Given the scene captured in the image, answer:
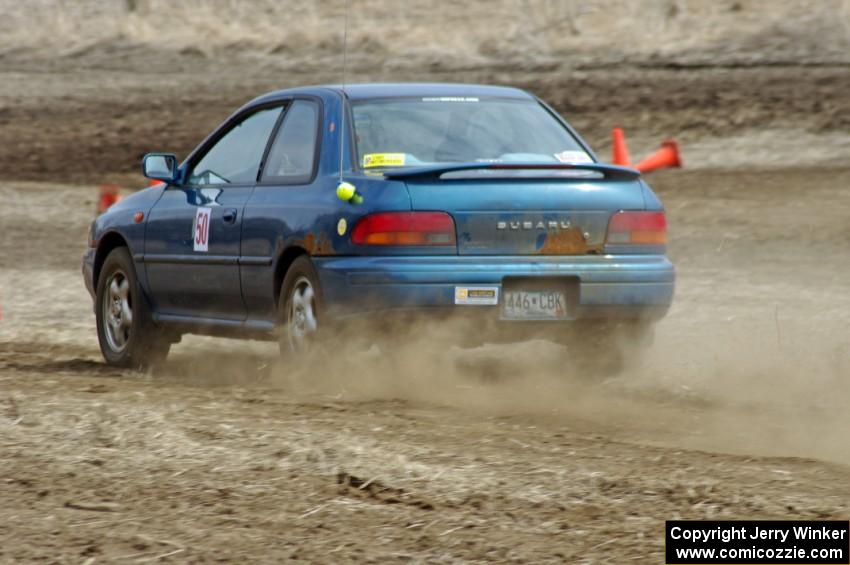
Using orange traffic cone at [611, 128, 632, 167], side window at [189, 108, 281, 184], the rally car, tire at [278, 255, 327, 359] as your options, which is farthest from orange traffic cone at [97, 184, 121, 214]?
tire at [278, 255, 327, 359]

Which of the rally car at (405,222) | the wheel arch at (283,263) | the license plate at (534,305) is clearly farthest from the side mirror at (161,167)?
the license plate at (534,305)

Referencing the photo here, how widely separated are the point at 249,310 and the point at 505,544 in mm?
4271

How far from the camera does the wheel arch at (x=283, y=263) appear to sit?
883 cm

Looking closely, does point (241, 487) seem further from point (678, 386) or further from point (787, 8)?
point (787, 8)

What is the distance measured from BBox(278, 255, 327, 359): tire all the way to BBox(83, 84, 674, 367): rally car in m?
0.01

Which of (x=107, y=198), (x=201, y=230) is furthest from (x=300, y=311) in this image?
(x=107, y=198)

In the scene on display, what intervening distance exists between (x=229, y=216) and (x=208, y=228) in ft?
0.77

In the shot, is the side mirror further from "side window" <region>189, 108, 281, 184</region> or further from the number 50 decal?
the number 50 decal

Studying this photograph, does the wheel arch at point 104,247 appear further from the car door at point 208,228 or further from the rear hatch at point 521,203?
the rear hatch at point 521,203

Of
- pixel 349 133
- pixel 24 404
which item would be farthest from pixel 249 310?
pixel 24 404

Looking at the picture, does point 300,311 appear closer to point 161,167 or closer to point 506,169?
point 506,169

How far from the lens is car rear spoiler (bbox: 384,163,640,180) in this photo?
841cm

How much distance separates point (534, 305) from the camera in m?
8.52

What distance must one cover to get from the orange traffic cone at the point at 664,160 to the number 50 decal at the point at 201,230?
10.1m
